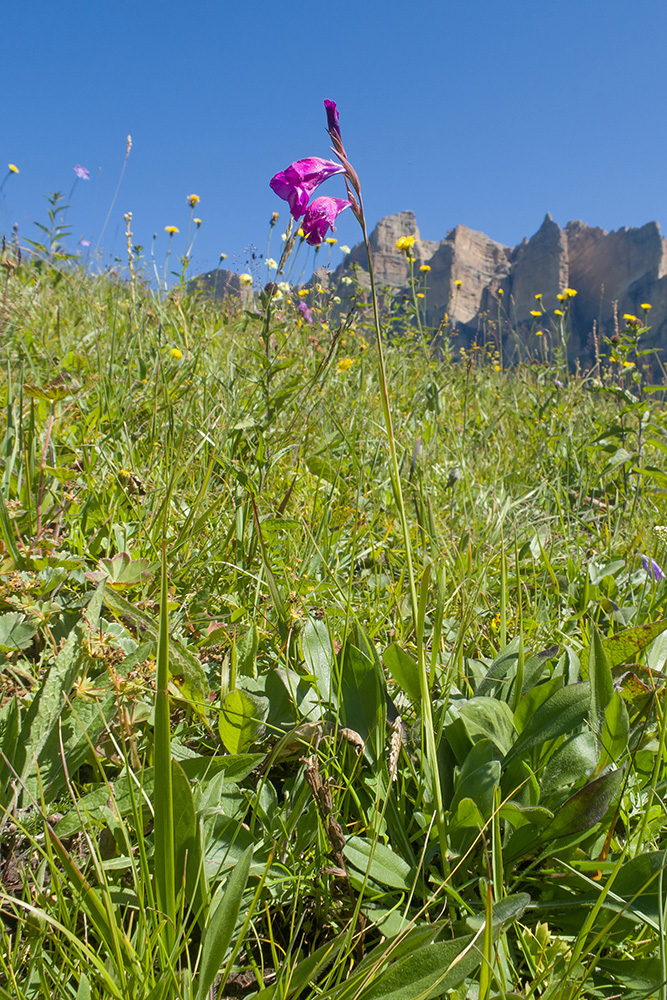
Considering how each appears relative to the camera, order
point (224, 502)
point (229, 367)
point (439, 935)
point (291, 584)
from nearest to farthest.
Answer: point (439, 935) < point (291, 584) < point (224, 502) < point (229, 367)

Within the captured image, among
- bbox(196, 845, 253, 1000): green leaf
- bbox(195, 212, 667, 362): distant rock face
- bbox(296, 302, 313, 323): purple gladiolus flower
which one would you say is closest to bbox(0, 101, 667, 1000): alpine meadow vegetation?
bbox(196, 845, 253, 1000): green leaf

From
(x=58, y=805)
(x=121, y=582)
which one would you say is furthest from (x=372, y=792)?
(x=121, y=582)

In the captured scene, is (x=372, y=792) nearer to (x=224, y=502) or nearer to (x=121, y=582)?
(x=121, y=582)

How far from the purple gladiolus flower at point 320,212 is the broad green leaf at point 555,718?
2.70 ft

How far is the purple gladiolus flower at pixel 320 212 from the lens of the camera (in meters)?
0.91

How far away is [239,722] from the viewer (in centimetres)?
92

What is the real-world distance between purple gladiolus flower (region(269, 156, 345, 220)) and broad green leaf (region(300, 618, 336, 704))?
72cm

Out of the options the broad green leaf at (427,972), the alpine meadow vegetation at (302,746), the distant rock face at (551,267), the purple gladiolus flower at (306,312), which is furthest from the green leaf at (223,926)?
the distant rock face at (551,267)

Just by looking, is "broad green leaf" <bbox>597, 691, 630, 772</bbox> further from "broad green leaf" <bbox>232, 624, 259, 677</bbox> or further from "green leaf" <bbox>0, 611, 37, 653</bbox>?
"green leaf" <bbox>0, 611, 37, 653</bbox>

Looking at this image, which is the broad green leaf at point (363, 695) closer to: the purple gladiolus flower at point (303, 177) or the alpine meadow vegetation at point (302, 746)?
the alpine meadow vegetation at point (302, 746)

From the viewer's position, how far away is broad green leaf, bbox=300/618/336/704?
105cm

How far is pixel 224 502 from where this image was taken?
1.55 metres

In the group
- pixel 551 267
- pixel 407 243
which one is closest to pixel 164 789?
pixel 407 243

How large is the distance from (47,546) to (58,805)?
0.55 metres
